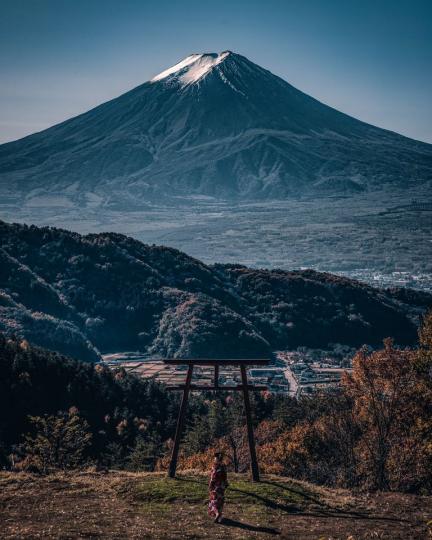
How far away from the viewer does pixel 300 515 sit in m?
19.0

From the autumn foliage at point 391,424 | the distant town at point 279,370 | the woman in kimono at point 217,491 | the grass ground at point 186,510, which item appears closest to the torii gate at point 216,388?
the grass ground at point 186,510

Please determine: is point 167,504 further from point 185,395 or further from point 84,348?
point 84,348

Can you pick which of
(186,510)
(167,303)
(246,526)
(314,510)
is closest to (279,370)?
(167,303)

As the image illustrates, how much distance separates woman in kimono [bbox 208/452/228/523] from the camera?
707 inches

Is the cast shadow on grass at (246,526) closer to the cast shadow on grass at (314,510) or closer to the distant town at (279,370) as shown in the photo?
the cast shadow on grass at (314,510)

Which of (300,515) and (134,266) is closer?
(300,515)

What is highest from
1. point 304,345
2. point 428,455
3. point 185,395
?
point 185,395

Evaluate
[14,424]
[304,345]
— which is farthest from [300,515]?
[304,345]

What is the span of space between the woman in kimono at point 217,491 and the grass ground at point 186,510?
27cm

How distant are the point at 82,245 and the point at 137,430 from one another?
107 m

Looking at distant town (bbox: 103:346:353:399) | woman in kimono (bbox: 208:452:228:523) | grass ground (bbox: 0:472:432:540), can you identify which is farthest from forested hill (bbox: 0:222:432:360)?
woman in kimono (bbox: 208:452:228:523)

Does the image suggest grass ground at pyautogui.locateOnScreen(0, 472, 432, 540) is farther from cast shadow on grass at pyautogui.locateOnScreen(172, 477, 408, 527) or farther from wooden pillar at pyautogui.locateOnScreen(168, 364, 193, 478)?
wooden pillar at pyautogui.locateOnScreen(168, 364, 193, 478)

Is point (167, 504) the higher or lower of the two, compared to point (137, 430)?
higher

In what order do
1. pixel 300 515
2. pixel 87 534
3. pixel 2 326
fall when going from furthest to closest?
pixel 2 326 → pixel 300 515 → pixel 87 534
